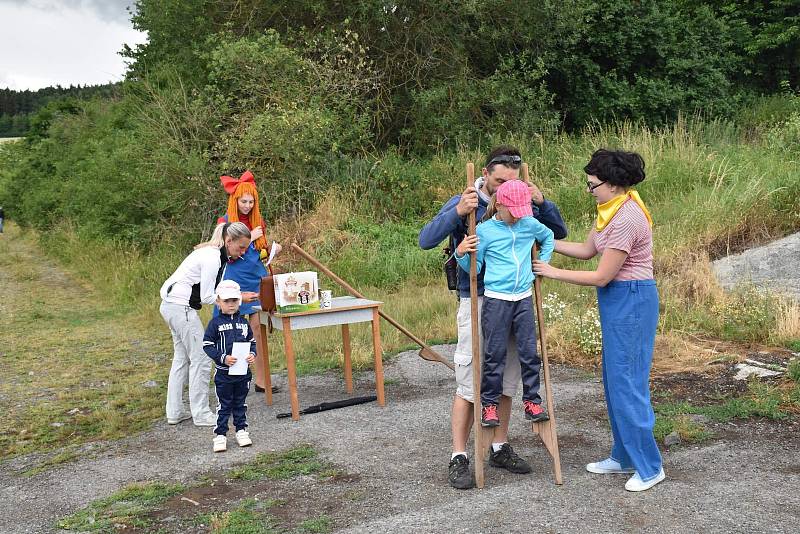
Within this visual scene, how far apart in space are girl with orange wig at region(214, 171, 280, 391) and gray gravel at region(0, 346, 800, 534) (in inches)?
27.6

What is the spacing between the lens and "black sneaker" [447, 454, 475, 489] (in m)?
5.18

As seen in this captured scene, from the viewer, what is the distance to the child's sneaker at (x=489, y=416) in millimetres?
5125

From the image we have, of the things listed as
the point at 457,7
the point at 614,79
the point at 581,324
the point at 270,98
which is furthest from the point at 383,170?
the point at 581,324

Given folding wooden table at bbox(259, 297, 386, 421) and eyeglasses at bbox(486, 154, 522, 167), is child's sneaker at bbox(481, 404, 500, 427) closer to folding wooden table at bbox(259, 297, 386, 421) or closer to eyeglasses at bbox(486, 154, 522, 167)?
eyeglasses at bbox(486, 154, 522, 167)

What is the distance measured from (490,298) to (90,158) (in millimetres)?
18486

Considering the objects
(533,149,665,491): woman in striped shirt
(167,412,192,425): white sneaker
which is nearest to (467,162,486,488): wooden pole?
(533,149,665,491): woman in striped shirt

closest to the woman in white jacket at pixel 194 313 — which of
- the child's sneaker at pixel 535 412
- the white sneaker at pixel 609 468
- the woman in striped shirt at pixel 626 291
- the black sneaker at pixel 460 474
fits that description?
the black sneaker at pixel 460 474

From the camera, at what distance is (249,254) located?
7.61m

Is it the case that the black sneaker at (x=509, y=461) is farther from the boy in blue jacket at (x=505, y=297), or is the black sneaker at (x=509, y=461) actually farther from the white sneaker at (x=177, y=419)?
the white sneaker at (x=177, y=419)

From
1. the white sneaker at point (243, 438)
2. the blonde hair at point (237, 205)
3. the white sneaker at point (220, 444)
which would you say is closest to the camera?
the white sneaker at point (220, 444)

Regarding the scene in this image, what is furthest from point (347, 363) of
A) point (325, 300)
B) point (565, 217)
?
point (565, 217)

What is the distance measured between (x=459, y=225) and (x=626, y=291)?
106cm

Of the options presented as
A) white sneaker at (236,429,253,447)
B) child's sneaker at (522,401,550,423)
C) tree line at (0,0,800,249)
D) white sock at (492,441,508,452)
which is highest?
tree line at (0,0,800,249)

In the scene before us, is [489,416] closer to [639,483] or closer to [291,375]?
[639,483]
